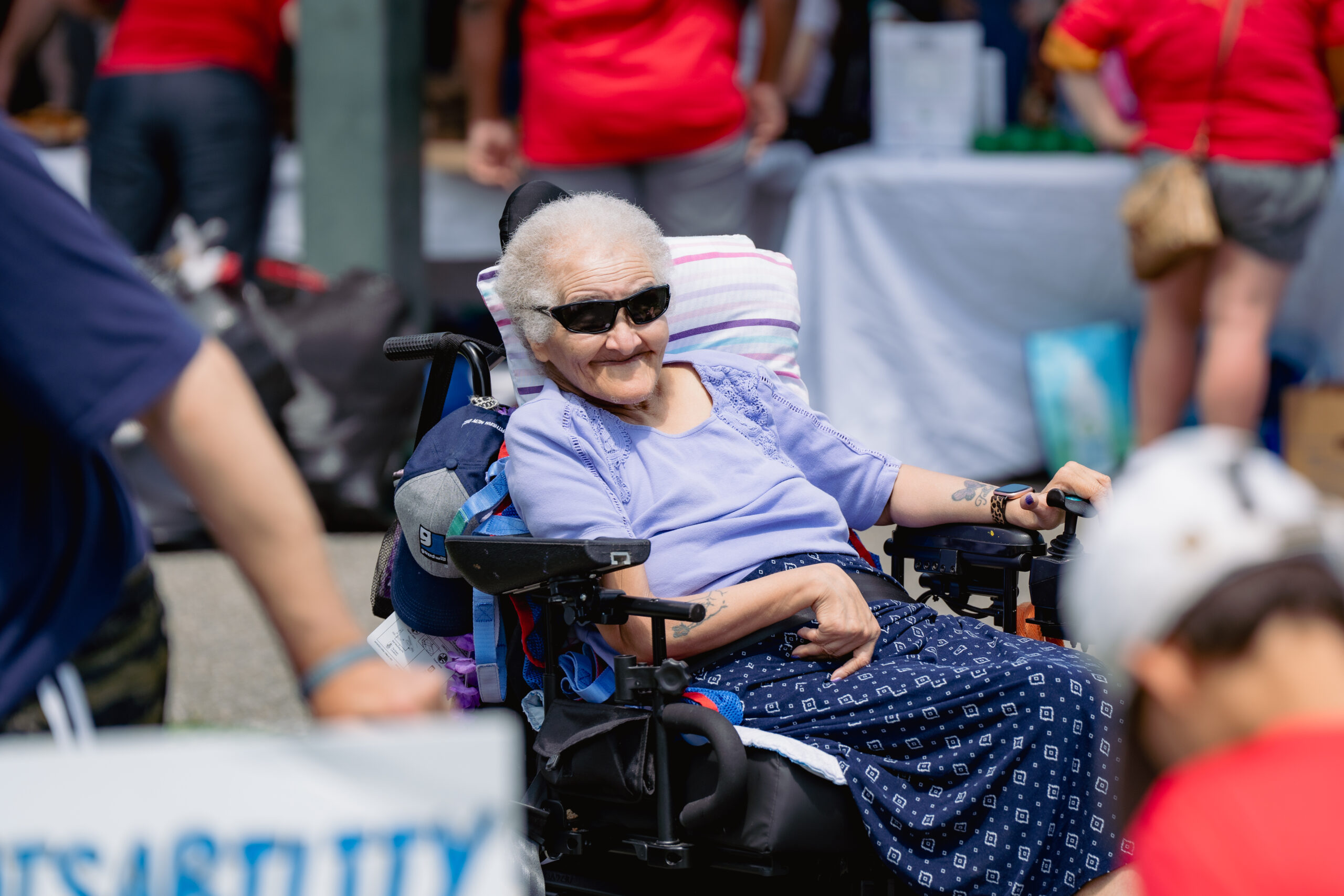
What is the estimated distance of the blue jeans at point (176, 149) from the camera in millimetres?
5496

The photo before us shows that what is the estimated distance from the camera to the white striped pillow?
3115 mm

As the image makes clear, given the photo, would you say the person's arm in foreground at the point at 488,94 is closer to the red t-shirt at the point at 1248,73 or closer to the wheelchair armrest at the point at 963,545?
the red t-shirt at the point at 1248,73

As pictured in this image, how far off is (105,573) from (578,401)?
1304 mm

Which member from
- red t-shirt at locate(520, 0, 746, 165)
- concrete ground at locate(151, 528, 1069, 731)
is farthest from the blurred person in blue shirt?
red t-shirt at locate(520, 0, 746, 165)

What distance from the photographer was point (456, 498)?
7.96ft

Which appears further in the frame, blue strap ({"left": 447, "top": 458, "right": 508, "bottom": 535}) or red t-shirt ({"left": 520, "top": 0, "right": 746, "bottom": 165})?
red t-shirt ({"left": 520, "top": 0, "right": 746, "bottom": 165})

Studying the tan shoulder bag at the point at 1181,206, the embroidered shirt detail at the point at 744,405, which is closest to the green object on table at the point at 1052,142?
the tan shoulder bag at the point at 1181,206

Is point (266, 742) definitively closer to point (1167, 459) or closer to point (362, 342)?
point (1167, 459)

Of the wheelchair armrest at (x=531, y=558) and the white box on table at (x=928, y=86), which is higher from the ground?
the white box on table at (x=928, y=86)

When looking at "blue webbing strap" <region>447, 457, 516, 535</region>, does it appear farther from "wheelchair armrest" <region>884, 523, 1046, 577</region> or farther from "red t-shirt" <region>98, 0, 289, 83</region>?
"red t-shirt" <region>98, 0, 289, 83</region>

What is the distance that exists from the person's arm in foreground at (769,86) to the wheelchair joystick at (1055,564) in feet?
10.2

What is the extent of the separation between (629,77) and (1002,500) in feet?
9.31

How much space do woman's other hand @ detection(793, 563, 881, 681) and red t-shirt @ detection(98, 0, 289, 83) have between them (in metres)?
4.04

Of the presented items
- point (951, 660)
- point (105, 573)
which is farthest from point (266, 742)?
point (951, 660)
